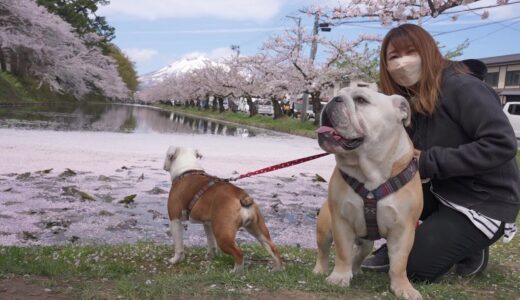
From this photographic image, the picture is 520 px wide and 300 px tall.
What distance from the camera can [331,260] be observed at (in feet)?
14.1

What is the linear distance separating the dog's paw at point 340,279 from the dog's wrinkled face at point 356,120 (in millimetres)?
816

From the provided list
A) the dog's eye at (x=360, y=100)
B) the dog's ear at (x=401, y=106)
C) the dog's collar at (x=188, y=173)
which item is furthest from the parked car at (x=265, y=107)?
the dog's eye at (x=360, y=100)

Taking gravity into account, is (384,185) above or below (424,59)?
below

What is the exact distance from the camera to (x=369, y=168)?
289 cm

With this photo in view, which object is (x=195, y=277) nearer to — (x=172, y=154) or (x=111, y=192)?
(x=172, y=154)

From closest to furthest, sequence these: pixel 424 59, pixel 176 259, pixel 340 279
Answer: pixel 340 279 → pixel 424 59 → pixel 176 259

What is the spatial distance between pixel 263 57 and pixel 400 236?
124 ft

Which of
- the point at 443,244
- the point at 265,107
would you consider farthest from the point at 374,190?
the point at 265,107

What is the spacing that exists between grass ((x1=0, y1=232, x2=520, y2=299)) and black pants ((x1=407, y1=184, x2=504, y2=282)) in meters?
0.14

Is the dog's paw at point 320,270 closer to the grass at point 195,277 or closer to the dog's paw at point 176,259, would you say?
the grass at point 195,277

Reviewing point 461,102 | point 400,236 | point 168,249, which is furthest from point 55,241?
point 461,102

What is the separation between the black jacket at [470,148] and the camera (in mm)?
3145

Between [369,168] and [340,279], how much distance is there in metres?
0.72

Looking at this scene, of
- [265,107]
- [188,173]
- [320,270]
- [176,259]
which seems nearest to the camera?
[320,270]
